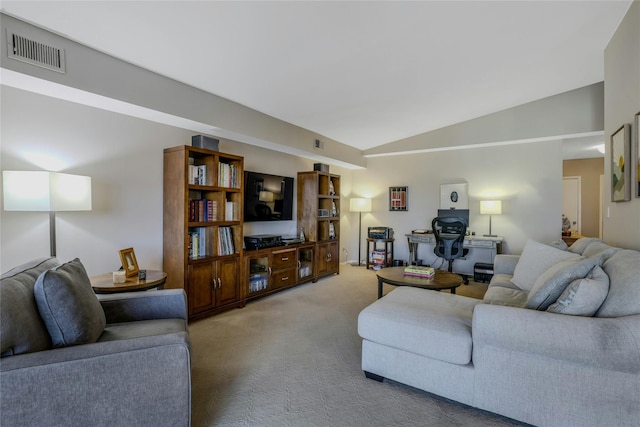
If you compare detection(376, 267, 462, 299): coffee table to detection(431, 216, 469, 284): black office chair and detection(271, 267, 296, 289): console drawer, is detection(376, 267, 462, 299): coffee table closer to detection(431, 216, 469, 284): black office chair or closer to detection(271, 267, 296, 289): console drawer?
detection(431, 216, 469, 284): black office chair

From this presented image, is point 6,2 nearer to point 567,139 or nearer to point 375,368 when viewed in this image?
point 375,368

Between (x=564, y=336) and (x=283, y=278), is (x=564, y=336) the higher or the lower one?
the higher one

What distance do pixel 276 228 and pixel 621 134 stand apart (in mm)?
3973

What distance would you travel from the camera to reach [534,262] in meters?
2.66

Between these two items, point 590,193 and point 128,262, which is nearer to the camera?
point 128,262

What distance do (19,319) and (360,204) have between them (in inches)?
207

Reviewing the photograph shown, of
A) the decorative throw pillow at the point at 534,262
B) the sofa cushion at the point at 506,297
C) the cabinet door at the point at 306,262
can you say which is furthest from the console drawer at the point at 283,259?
the decorative throw pillow at the point at 534,262

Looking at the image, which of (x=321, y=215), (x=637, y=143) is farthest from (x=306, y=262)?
(x=637, y=143)

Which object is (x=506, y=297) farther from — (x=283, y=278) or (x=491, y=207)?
(x=491, y=207)

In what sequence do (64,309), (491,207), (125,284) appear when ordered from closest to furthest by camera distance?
(64,309) → (125,284) → (491,207)

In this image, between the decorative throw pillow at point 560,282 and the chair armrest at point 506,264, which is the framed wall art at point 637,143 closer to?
the decorative throw pillow at point 560,282

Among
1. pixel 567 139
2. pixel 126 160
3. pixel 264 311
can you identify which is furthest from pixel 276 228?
pixel 567 139

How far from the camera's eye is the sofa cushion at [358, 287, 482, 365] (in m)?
1.71

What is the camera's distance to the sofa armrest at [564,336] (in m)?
1.34
